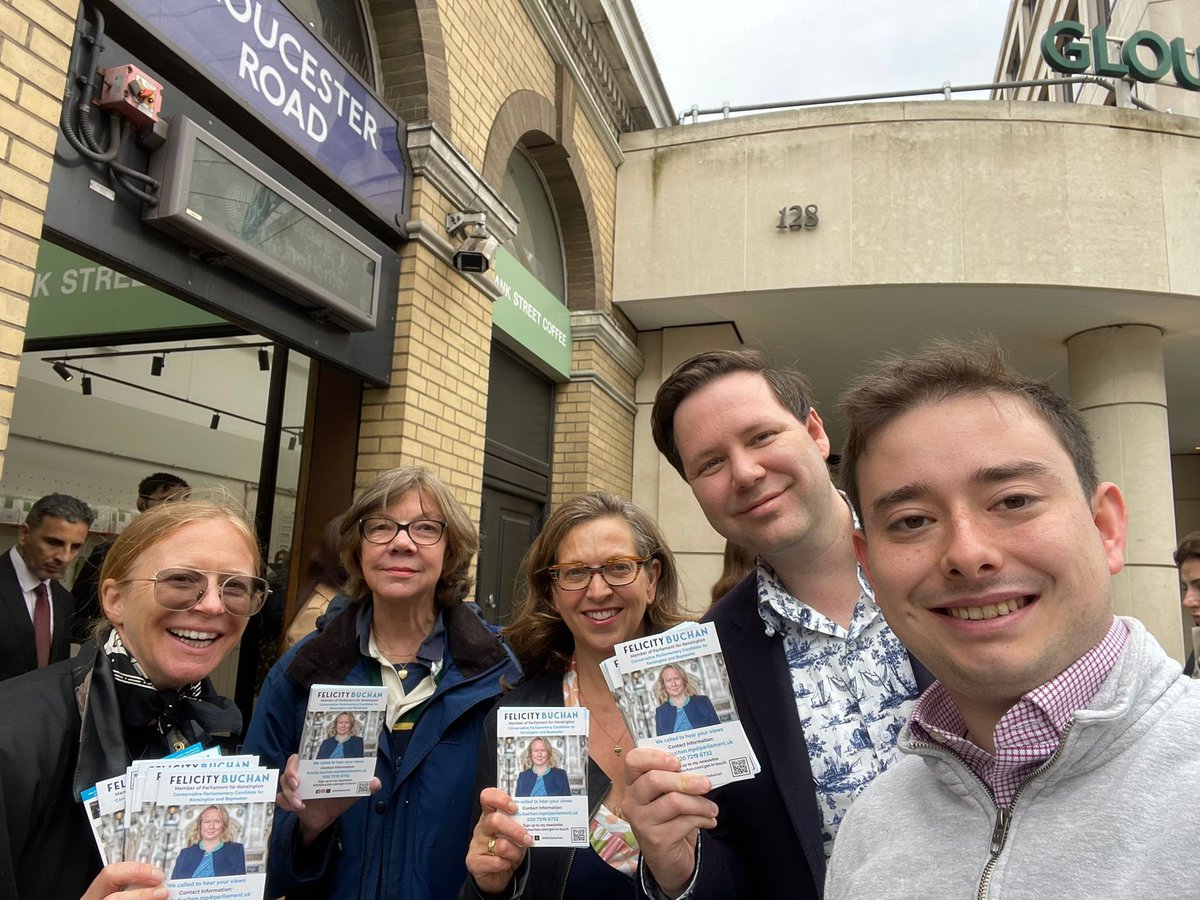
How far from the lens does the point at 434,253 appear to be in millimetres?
4965

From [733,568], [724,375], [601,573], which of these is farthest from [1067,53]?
[601,573]

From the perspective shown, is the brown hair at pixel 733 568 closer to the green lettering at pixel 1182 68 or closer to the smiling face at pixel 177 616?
A: the smiling face at pixel 177 616

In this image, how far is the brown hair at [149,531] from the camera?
1778 millimetres

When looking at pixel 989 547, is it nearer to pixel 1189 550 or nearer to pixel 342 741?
pixel 342 741

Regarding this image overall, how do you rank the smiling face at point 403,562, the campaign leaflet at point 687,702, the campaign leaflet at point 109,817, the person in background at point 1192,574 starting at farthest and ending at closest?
the person in background at point 1192,574 → the smiling face at point 403,562 → the campaign leaflet at point 687,702 → the campaign leaflet at point 109,817

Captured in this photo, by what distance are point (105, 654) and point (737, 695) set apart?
1.36m

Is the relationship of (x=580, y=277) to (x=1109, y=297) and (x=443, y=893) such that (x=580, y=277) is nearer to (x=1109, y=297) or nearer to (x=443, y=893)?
(x=1109, y=297)

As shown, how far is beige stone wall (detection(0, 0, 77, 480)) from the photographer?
8.22ft

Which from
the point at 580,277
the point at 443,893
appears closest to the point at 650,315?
A: the point at 580,277

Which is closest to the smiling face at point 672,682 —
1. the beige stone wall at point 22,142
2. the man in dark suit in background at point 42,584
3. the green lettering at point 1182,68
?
the beige stone wall at point 22,142

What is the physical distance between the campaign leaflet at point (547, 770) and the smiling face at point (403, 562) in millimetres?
719

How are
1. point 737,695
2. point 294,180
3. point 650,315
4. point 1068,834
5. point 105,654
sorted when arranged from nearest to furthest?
point 1068,834 < point 105,654 < point 737,695 < point 294,180 < point 650,315

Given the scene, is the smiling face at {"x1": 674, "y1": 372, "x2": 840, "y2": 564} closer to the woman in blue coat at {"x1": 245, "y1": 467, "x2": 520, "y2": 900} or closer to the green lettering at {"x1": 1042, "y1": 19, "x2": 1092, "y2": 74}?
the woman in blue coat at {"x1": 245, "y1": 467, "x2": 520, "y2": 900}

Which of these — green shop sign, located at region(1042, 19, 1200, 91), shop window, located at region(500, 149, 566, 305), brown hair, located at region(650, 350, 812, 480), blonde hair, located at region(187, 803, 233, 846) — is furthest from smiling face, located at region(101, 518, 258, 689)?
green shop sign, located at region(1042, 19, 1200, 91)
